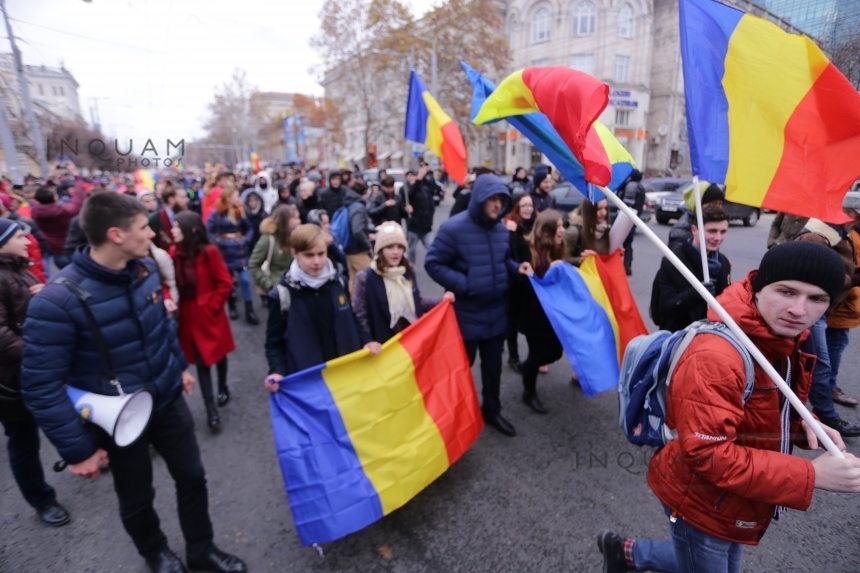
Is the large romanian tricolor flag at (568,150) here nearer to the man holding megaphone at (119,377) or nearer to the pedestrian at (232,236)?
the man holding megaphone at (119,377)

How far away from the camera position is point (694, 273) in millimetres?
3014

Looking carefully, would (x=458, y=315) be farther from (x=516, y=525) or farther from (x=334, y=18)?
(x=334, y=18)

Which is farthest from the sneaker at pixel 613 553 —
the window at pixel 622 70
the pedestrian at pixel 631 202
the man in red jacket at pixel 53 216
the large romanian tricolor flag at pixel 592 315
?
the window at pixel 622 70

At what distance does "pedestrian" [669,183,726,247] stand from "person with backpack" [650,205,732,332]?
0.23 meters

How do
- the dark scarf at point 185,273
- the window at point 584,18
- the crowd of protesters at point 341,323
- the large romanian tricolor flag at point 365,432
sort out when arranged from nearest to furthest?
the crowd of protesters at point 341,323 → the large romanian tricolor flag at point 365,432 → the dark scarf at point 185,273 → the window at point 584,18

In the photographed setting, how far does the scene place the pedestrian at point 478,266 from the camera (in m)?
3.41

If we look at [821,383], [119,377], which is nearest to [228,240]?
[119,377]

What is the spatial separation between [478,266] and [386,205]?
5021mm

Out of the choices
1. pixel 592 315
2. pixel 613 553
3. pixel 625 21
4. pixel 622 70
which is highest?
pixel 625 21

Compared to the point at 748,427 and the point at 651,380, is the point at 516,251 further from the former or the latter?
the point at 748,427

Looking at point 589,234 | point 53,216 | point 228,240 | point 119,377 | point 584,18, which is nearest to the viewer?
point 119,377

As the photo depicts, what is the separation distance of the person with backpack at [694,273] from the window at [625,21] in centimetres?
3709

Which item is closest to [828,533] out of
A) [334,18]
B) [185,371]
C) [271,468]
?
[271,468]

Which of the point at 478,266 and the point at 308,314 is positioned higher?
the point at 478,266
